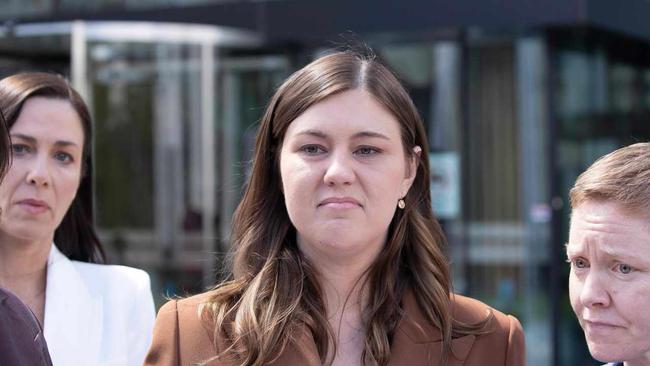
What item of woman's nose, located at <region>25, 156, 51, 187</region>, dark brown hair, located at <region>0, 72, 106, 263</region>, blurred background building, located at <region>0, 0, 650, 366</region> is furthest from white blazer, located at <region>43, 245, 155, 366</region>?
blurred background building, located at <region>0, 0, 650, 366</region>

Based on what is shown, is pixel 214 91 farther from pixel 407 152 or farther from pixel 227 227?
pixel 407 152

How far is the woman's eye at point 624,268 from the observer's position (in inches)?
84.2

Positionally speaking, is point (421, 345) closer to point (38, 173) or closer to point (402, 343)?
point (402, 343)

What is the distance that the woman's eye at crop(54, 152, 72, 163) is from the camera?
3312mm

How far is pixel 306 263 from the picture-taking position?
101 inches

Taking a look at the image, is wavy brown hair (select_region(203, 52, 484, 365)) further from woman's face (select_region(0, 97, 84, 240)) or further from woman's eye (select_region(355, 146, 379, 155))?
woman's face (select_region(0, 97, 84, 240))

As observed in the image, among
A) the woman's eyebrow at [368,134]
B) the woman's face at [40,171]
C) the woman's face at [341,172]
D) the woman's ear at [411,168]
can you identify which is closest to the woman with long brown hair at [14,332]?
the woman's face at [341,172]

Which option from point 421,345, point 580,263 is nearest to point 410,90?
point 421,345

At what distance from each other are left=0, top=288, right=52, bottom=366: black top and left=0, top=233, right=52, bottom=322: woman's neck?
44.0 inches

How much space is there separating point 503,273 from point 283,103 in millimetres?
5851

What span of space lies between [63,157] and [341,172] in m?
1.27

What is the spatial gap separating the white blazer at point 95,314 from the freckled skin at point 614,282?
152 centimetres

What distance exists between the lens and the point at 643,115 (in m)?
8.28

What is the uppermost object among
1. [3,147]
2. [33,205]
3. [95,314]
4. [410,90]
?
[410,90]
